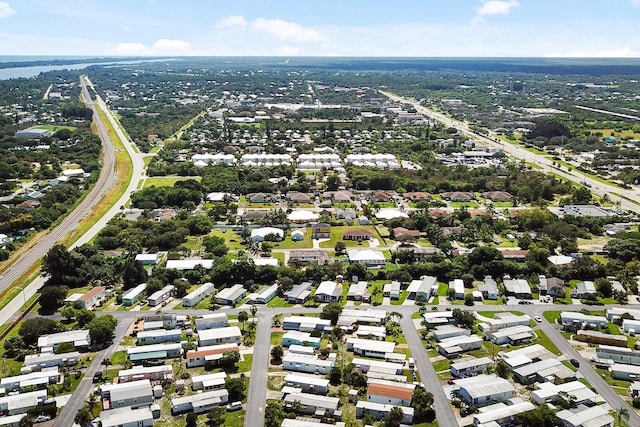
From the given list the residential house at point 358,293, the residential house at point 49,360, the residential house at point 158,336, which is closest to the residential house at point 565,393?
the residential house at point 358,293

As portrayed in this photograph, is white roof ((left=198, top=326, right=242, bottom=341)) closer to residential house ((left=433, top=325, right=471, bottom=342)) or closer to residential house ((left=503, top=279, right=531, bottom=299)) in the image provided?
residential house ((left=433, top=325, right=471, bottom=342))

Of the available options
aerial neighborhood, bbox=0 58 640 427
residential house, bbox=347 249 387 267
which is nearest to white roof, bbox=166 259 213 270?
aerial neighborhood, bbox=0 58 640 427

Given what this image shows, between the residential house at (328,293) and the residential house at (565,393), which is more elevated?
the residential house at (565,393)

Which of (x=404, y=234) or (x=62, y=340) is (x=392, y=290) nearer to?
(x=404, y=234)

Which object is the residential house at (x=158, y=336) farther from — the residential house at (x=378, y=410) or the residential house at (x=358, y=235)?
the residential house at (x=358, y=235)

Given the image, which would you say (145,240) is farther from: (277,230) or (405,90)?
(405,90)

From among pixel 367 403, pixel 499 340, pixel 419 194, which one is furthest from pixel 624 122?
pixel 367 403

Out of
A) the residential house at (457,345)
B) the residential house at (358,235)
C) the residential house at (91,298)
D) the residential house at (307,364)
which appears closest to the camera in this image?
the residential house at (307,364)

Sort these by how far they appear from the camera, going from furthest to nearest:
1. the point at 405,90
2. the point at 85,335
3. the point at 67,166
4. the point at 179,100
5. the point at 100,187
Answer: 1. the point at 405,90
2. the point at 179,100
3. the point at 67,166
4. the point at 100,187
5. the point at 85,335
